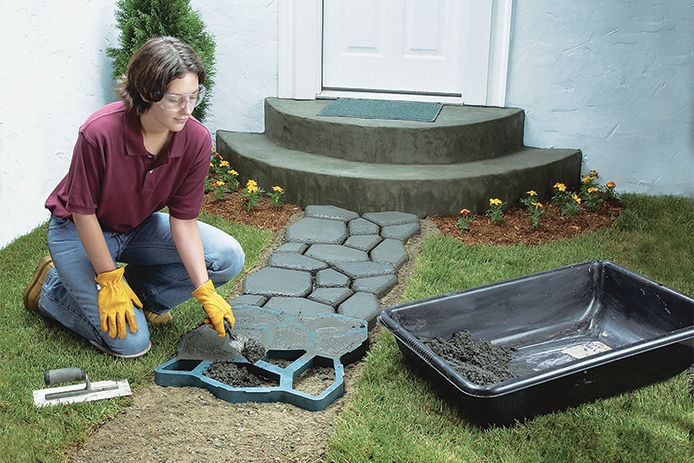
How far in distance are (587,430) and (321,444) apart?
936 millimetres

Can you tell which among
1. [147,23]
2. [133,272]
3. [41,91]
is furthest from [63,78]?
[133,272]

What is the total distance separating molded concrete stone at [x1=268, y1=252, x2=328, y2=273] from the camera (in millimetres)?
3850

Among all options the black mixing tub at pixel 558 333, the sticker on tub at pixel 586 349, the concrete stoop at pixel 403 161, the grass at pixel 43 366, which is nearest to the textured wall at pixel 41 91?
the grass at pixel 43 366

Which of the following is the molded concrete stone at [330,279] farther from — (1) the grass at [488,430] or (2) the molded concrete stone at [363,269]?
(1) the grass at [488,430]

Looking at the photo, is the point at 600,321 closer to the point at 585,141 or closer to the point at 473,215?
the point at 473,215

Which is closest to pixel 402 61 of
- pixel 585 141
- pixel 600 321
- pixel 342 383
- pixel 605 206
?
pixel 585 141

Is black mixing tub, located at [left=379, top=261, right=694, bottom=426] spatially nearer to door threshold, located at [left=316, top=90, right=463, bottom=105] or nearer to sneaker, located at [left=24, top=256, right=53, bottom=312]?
sneaker, located at [left=24, top=256, right=53, bottom=312]

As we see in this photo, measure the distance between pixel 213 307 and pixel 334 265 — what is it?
3.77 feet

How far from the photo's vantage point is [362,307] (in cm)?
343

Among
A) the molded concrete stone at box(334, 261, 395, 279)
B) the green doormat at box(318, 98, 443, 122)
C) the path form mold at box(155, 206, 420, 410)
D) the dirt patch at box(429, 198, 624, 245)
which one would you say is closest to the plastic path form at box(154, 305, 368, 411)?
the path form mold at box(155, 206, 420, 410)

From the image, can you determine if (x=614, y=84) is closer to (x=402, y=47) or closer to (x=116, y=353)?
(x=402, y=47)

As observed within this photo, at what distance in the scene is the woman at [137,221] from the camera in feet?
8.32

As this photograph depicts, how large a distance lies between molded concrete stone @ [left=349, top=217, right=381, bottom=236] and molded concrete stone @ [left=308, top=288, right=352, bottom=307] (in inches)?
29.7

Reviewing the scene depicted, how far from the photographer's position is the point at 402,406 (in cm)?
264
